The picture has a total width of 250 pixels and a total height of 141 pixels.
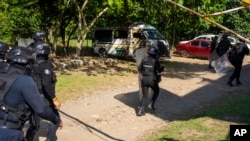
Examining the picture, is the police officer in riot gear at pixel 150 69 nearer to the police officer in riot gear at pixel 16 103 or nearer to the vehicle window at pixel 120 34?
the police officer in riot gear at pixel 16 103

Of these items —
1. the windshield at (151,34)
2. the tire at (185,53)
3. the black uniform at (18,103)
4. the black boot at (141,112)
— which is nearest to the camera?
the black uniform at (18,103)

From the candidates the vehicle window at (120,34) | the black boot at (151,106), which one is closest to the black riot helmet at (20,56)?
the black boot at (151,106)

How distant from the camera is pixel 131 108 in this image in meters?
11.0

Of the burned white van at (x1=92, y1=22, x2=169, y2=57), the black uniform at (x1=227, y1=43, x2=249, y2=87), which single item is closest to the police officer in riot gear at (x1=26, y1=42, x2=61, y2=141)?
the black uniform at (x1=227, y1=43, x2=249, y2=87)

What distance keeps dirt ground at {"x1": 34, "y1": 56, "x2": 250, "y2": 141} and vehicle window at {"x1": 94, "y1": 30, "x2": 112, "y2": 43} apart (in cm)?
808

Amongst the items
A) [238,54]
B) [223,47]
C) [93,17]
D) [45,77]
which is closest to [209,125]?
[45,77]

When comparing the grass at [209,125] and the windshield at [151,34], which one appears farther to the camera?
the windshield at [151,34]

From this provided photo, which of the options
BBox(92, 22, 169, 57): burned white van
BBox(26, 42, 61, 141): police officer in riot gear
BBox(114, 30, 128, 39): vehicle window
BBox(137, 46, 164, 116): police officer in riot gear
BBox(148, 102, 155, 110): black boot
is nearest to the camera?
BBox(26, 42, 61, 141): police officer in riot gear

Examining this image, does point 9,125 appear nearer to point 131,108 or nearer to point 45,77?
point 45,77

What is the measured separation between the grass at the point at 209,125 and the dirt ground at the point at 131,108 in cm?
47

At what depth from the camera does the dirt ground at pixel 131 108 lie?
29.0 feet

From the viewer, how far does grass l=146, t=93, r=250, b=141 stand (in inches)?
313

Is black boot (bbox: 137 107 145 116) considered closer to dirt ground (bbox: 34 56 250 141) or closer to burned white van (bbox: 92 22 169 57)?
dirt ground (bbox: 34 56 250 141)

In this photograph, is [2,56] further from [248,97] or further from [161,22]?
[161,22]
